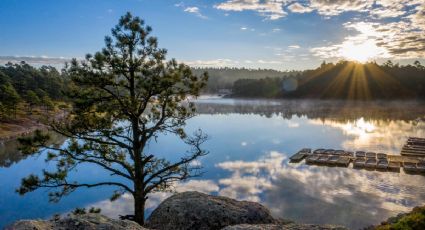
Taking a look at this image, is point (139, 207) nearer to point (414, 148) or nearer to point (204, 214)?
point (204, 214)

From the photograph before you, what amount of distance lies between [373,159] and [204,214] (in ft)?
137

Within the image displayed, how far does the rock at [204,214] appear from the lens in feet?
34.1

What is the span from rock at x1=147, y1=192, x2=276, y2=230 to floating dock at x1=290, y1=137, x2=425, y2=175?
122 ft

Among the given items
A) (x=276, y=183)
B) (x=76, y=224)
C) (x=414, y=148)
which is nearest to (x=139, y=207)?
(x=76, y=224)

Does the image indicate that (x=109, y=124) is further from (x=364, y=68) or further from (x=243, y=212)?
(x=364, y=68)

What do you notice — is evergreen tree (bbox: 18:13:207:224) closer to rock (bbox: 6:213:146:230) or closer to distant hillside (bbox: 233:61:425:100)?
rock (bbox: 6:213:146:230)

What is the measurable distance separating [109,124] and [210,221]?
8.52 metres

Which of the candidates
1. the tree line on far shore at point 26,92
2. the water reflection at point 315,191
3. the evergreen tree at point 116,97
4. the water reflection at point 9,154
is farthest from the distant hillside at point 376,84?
the evergreen tree at point 116,97

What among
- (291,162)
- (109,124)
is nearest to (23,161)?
(291,162)

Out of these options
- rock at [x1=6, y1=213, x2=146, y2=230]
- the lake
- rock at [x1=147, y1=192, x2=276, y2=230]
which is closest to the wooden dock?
the lake

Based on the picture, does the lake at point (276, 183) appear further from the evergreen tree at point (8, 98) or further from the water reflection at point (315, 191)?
the evergreen tree at point (8, 98)

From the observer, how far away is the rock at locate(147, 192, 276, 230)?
10.4 meters

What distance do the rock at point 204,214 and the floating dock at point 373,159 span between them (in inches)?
1465

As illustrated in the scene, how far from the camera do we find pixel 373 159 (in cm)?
4594
